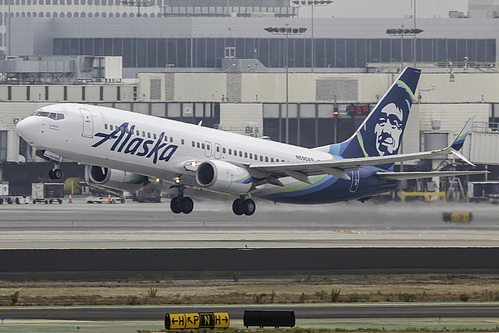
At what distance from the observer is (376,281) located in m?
45.7

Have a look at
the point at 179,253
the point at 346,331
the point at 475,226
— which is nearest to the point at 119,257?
the point at 179,253

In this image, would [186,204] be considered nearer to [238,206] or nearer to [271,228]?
[238,206]

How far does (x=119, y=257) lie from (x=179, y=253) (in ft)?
12.3

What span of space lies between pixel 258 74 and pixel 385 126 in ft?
190

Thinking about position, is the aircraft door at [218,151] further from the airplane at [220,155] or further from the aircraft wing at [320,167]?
the aircraft wing at [320,167]

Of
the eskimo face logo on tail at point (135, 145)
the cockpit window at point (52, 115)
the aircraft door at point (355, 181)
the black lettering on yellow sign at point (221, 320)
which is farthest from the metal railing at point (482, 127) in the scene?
the black lettering on yellow sign at point (221, 320)

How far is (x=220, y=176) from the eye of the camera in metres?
61.4

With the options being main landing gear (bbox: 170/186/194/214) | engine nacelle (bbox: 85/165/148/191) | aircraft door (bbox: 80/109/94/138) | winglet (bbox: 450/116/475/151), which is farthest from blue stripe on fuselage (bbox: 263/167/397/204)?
aircraft door (bbox: 80/109/94/138)

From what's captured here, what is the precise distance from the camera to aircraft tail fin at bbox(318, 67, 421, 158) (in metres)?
70.8

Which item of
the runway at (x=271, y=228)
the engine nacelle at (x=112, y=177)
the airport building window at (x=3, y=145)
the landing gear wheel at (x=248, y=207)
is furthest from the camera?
the airport building window at (x=3, y=145)

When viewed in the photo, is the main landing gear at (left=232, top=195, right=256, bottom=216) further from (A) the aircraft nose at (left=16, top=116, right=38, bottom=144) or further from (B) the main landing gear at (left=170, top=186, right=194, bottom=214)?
(A) the aircraft nose at (left=16, top=116, right=38, bottom=144)

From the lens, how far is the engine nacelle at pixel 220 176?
61438 millimetres

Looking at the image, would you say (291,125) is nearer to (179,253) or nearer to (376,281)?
(179,253)

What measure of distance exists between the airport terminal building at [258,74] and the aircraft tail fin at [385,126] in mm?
39100
